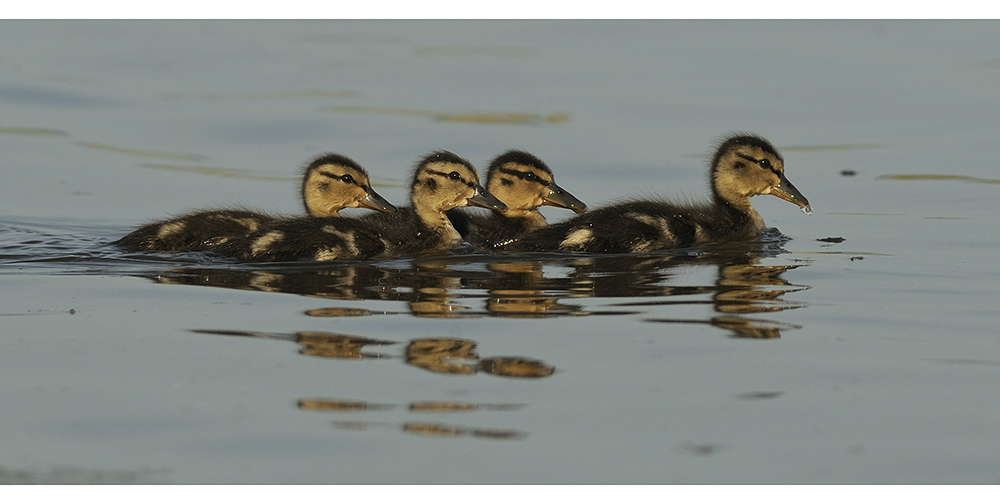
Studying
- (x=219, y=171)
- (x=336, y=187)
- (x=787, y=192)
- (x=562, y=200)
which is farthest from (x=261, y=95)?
(x=787, y=192)

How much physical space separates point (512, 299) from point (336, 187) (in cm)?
223

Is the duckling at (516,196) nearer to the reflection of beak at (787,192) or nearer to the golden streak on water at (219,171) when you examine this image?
the reflection of beak at (787,192)

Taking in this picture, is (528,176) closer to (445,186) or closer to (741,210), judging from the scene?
(445,186)

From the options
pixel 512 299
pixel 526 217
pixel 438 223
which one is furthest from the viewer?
pixel 526 217

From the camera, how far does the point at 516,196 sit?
314 inches

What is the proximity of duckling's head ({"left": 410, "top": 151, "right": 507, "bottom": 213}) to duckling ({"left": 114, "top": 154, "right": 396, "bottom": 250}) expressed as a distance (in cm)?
26

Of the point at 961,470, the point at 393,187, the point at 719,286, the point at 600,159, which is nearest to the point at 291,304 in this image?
the point at 719,286

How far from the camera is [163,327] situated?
521 centimetres

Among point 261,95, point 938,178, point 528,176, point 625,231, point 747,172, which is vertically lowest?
point 625,231

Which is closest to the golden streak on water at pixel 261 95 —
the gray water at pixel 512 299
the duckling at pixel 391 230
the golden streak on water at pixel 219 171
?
the gray water at pixel 512 299

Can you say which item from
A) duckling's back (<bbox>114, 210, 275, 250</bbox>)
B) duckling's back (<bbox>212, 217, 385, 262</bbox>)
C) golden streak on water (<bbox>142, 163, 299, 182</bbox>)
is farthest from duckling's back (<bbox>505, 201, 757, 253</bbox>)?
golden streak on water (<bbox>142, 163, 299, 182</bbox>)

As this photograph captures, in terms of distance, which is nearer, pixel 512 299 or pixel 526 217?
pixel 512 299

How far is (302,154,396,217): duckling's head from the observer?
772 centimetres

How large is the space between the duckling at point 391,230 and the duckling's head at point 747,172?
4.64 feet
